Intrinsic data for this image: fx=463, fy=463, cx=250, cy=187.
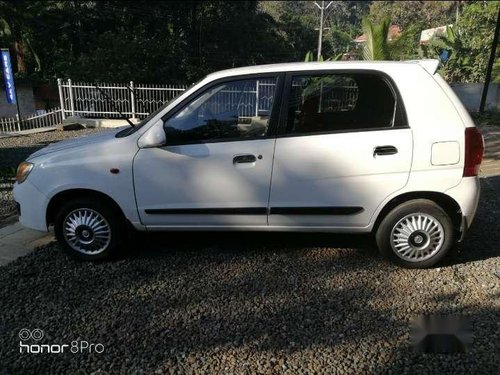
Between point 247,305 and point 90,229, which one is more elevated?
point 90,229

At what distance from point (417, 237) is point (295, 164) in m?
1.24

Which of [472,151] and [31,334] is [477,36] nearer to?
[472,151]

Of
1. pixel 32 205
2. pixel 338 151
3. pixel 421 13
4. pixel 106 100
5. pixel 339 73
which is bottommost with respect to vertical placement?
pixel 106 100

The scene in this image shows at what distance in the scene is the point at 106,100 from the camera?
15.9 metres

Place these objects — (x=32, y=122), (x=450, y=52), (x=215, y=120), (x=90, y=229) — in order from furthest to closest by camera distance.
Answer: (x=450, y=52), (x=32, y=122), (x=90, y=229), (x=215, y=120)

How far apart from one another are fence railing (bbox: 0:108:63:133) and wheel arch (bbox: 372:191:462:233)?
14572mm

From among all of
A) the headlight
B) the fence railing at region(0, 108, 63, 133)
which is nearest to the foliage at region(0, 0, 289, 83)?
the fence railing at region(0, 108, 63, 133)

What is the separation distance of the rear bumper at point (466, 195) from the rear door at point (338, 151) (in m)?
0.44

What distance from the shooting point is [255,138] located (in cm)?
395

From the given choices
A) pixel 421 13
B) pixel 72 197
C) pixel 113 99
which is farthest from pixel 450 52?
pixel 421 13

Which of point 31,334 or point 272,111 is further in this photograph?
point 272,111

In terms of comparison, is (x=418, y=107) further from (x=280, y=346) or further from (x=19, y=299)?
(x=19, y=299)

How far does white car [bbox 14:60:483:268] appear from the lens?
3.82m

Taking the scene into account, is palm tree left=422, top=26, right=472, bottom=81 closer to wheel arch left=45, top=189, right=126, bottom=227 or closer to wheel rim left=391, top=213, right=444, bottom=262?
wheel rim left=391, top=213, right=444, bottom=262
